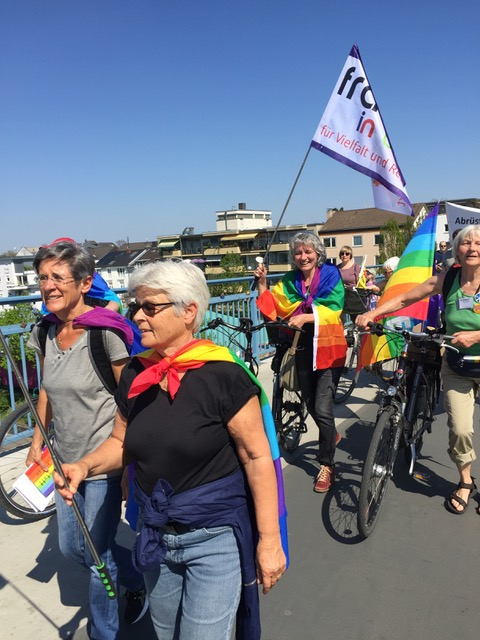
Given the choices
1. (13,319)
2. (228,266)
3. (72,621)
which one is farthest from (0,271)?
(72,621)

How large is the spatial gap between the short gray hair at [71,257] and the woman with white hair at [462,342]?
6.52 feet

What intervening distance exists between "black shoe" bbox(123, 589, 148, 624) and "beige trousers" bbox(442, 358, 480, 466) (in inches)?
92.2

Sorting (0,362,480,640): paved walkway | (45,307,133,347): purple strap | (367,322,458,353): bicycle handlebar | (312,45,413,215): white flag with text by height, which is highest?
(312,45,413,215): white flag with text

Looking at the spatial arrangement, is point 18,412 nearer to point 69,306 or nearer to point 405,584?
point 69,306

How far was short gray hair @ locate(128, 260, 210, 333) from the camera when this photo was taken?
5.88 feet

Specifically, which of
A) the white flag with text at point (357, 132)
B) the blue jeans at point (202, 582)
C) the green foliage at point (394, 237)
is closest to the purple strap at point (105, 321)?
the blue jeans at point (202, 582)

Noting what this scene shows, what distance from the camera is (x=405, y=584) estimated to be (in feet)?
9.41

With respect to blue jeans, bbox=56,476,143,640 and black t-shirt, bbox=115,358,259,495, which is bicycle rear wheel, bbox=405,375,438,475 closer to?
blue jeans, bbox=56,476,143,640

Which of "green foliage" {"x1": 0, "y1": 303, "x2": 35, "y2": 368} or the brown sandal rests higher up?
"green foliage" {"x1": 0, "y1": 303, "x2": 35, "y2": 368}

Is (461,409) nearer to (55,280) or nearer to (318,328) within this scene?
(318,328)

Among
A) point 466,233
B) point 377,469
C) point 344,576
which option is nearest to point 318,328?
point 377,469

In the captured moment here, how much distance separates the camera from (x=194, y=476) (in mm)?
1748

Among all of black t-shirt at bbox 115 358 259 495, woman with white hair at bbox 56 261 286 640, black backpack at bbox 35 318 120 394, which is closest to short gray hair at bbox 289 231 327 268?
black backpack at bbox 35 318 120 394

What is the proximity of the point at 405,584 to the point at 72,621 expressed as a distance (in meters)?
1.84
